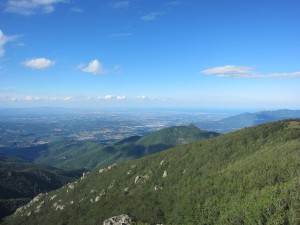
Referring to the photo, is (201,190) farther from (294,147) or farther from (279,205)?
(279,205)

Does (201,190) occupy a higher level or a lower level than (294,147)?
lower

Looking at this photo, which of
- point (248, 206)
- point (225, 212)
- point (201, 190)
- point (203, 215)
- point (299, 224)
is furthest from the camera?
point (201, 190)

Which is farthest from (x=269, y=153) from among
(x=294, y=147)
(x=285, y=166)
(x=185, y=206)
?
(x=185, y=206)

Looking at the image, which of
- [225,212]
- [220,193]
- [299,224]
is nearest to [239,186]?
[220,193]

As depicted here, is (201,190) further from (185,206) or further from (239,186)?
(239,186)

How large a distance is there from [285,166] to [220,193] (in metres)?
36.5

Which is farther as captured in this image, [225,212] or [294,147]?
[294,147]

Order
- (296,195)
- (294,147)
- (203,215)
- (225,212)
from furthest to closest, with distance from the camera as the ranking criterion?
(294,147) → (203,215) → (225,212) → (296,195)

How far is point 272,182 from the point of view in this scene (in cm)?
15088

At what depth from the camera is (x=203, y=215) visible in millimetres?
160875

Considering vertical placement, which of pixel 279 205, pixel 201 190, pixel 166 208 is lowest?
pixel 166 208

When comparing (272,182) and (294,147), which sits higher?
(294,147)

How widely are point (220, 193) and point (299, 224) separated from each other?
66279 millimetres

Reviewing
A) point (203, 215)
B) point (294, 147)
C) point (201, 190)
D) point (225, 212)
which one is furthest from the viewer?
point (201, 190)
